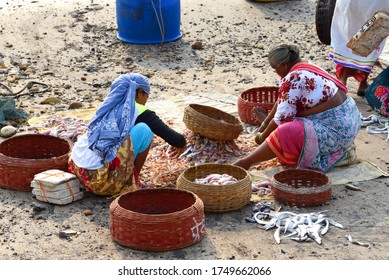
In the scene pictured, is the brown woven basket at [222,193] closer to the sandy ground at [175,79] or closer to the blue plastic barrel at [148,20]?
the sandy ground at [175,79]

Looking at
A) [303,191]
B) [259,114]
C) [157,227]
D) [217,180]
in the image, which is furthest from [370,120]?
[157,227]

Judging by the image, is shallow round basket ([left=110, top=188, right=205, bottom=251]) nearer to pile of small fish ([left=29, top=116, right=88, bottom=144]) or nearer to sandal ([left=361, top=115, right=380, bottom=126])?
pile of small fish ([left=29, top=116, right=88, bottom=144])

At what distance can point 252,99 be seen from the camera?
8078 millimetres

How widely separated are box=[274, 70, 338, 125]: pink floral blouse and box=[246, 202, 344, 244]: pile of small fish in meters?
0.95

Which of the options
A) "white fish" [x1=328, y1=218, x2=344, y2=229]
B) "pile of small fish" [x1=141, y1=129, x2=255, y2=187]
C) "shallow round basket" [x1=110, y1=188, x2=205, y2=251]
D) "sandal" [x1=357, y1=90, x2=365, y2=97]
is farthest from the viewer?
"sandal" [x1=357, y1=90, x2=365, y2=97]

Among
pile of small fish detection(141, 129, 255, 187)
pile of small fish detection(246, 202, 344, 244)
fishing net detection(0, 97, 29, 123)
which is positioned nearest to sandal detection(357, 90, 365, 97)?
pile of small fish detection(141, 129, 255, 187)

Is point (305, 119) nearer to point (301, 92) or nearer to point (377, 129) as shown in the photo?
point (301, 92)

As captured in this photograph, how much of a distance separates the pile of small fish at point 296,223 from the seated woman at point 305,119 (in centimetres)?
75

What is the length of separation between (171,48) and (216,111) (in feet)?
10.9

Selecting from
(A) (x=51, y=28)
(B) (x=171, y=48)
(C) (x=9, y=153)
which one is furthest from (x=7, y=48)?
(C) (x=9, y=153)

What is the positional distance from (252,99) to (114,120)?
246cm

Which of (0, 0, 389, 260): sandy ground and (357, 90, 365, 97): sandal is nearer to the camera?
(0, 0, 389, 260): sandy ground

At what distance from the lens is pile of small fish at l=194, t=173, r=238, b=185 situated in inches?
239

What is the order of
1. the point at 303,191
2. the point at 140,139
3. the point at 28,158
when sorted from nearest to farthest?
the point at 303,191
the point at 140,139
the point at 28,158
